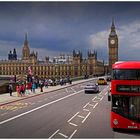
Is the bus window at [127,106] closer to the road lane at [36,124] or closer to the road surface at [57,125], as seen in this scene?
the road surface at [57,125]

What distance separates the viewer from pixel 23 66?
184625 mm

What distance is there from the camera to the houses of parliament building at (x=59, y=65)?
571 feet

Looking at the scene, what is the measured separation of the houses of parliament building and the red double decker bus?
152m

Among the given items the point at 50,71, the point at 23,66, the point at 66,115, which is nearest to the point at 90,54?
the point at 50,71

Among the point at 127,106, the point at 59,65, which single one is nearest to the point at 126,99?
the point at 127,106

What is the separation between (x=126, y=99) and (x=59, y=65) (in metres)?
168

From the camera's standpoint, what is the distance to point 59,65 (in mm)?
180875

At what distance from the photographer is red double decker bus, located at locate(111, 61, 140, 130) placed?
1340cm

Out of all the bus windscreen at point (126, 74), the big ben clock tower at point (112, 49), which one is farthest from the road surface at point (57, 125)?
the big ben clock tower at point (112, 49)

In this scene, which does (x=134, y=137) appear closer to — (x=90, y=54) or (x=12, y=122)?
(x=12, y=122)

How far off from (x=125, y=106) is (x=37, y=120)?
551cm

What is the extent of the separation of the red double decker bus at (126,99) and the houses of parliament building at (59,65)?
499 ft

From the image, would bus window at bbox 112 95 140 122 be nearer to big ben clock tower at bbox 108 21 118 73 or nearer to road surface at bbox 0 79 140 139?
road surface at bbox 0 79 140 139

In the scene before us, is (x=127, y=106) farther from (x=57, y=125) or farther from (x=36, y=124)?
(x=36, y=124)
